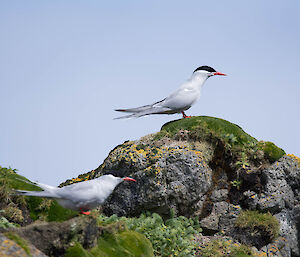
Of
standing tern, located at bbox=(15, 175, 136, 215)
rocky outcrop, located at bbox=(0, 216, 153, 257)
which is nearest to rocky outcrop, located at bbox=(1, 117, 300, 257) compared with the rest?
rocky outcrop, located at bbox=(0, 216, 153, 257)

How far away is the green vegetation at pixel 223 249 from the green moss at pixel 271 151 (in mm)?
2972

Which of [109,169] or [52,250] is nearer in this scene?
[52,250]

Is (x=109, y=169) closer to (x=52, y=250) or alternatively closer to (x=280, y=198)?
(x=280, y=198)

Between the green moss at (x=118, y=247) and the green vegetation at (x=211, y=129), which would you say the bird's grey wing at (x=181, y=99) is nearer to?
the green vegetation at (x=211, y=129)

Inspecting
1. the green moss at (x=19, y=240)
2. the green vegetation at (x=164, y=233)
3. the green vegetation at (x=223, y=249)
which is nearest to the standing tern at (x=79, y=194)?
the green moss at (x=19, y=240)

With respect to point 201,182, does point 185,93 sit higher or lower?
higher

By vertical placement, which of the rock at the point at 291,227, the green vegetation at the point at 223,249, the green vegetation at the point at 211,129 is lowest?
the green vegetation at the point at 223,249

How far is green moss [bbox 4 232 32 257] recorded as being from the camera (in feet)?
19.3

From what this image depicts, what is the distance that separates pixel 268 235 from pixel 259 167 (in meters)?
1.99

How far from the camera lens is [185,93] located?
1230 centimetres

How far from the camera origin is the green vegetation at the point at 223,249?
1054 cm

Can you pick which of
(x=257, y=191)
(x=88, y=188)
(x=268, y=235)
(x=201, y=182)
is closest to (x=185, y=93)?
(x=201, y=182)

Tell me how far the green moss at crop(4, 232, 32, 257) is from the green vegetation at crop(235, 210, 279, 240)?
6.94m

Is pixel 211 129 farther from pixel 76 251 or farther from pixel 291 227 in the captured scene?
pixel 76 251
